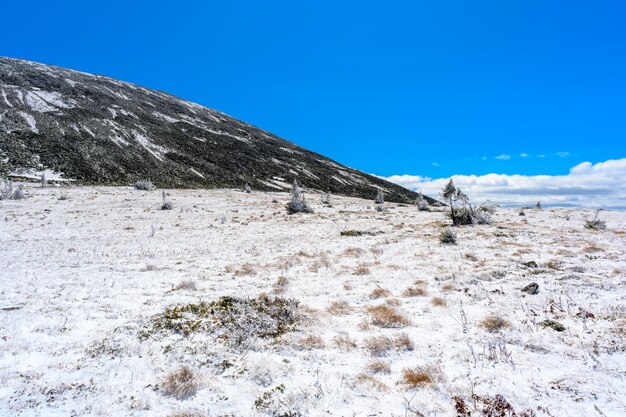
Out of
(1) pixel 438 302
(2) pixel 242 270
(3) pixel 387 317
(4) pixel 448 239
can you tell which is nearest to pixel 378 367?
(3) pixel 387 317

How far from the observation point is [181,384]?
542cm

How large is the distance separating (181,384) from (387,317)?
4.56 metres

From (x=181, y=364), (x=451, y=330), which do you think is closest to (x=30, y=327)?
(x=181, y=364)

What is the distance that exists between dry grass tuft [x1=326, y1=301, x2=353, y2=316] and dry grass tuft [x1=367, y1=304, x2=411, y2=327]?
557 mm

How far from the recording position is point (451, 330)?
7.48 m

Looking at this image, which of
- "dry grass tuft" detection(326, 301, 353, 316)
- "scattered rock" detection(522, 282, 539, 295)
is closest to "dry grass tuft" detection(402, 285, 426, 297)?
"dry grass tuft" detection(326, 301, 353, 316)

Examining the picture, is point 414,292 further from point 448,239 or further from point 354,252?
point 448,239

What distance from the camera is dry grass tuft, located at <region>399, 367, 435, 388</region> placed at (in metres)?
5.51

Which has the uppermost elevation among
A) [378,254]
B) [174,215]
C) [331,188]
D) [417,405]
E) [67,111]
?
[67,111]

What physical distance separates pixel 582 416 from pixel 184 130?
100946 millimetres

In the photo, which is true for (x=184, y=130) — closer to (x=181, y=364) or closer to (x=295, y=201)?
(x=295, y=201)

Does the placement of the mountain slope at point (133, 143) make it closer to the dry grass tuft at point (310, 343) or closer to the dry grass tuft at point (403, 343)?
the dry grass tuft at point (310, 343)

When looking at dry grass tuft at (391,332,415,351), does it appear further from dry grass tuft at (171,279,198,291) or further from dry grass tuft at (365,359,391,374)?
dry grass tuft at (171,279,198,291)

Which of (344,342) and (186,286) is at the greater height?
(186,286)
